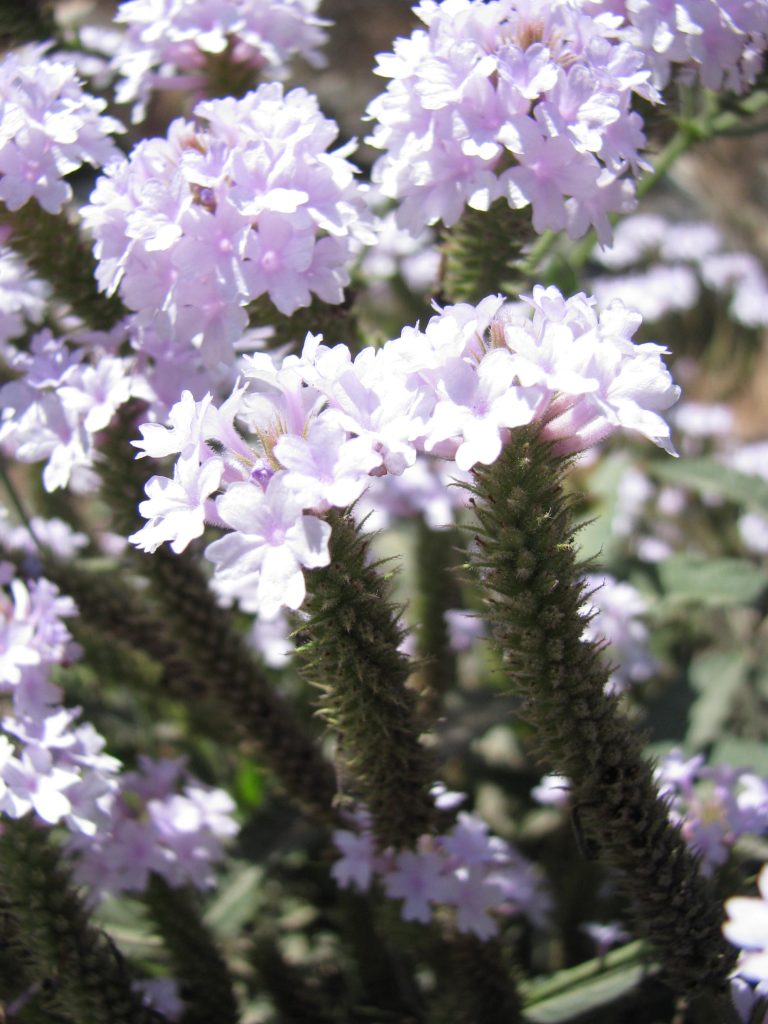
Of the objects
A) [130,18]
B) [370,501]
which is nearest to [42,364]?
[130,18]

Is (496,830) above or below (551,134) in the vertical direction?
below

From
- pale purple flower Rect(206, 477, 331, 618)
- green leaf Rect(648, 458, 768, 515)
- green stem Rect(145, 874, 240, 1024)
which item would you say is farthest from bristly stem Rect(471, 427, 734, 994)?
green leaf Rect(648, 458, 768, 515)

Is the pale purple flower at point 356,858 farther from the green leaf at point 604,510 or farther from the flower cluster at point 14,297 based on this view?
the flower cluster at point 14,297

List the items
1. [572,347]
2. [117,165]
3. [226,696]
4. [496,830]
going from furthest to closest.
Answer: [496,830] < [226,696] < [117,165] < [572,347]

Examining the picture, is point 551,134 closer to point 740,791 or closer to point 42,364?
point 42,364

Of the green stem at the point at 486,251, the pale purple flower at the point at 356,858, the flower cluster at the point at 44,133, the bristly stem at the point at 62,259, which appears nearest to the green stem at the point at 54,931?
the pale purple flower at the point at 356,858

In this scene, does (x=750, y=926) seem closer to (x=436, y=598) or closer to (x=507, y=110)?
(x=507, y=110)
